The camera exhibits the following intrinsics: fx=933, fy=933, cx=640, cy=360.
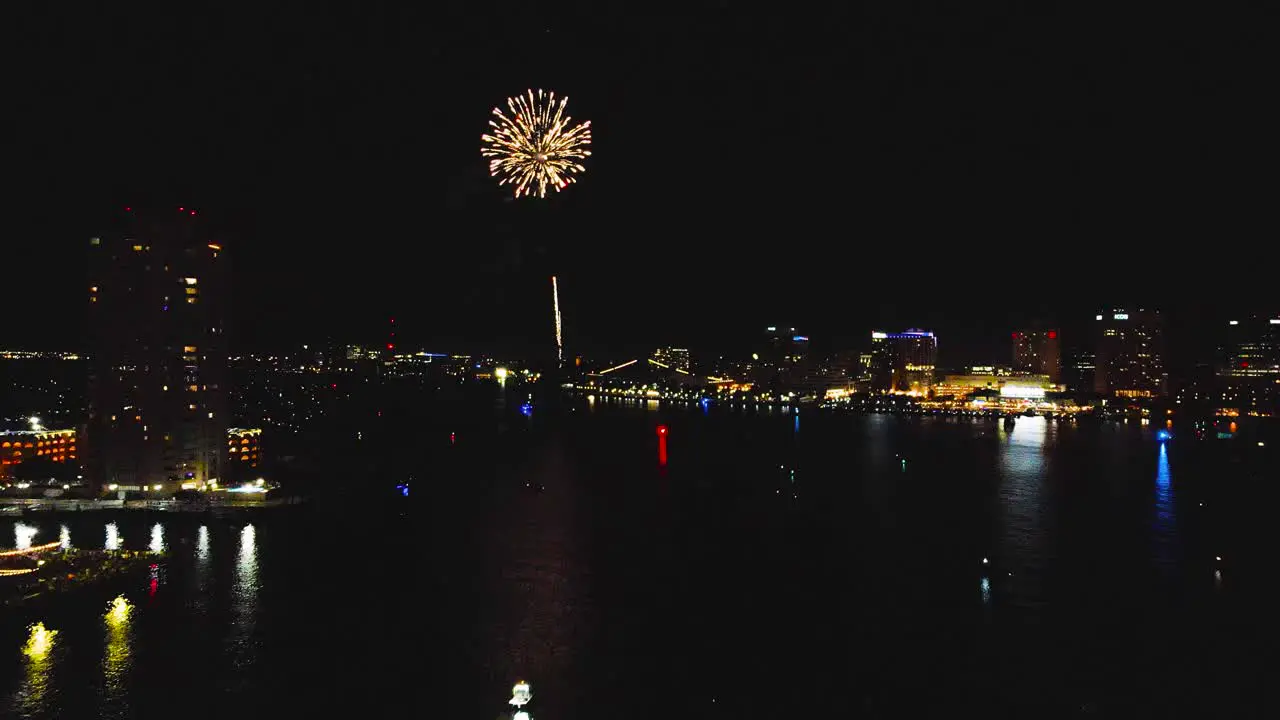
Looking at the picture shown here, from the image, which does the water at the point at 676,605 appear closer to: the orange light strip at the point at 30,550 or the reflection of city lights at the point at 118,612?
the reflection of city lights at the point at 118,612

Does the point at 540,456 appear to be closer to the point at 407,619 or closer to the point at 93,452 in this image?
the point at 93,452

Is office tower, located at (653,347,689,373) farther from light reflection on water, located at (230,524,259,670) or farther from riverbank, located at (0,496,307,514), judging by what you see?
light reflection on water, located at (230,524,259,670)

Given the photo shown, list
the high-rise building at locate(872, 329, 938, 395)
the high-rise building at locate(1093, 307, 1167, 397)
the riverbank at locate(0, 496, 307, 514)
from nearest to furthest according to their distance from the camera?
the riverbank at locate(0, 496, 307, 514)
the high-rise building at locate(1093, 307, 1167, 397)
the high-rise building at locate(872, 329, 938, 395)

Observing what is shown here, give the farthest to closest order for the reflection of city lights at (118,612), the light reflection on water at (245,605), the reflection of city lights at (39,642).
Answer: the reflection of city lights at (118,612)
the light reflection on water at (245,605)
the reflection of city lights at (39,642)

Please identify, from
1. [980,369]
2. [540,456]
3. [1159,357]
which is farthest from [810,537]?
[980,369]

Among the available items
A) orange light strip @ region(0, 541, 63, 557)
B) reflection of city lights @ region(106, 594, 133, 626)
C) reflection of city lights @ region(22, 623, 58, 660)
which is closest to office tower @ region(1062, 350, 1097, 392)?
orange light strip @ region(0, 541, 63, 557)

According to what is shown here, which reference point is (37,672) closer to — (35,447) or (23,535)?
(23,535)

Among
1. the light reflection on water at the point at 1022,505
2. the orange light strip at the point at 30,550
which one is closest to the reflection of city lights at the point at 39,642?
the orange light strip at the point at 30,550
